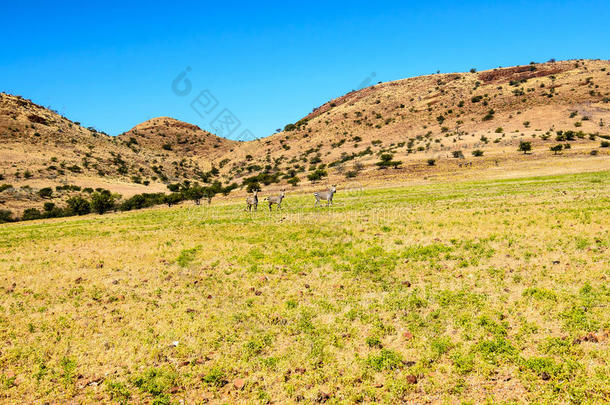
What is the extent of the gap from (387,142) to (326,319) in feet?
322

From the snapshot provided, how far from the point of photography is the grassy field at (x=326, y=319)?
7.29 metres

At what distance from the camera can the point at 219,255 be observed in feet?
56.2

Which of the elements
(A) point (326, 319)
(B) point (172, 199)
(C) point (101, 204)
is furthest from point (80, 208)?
(A) point (326, 319)

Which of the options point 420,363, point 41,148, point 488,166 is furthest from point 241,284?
point 41,148

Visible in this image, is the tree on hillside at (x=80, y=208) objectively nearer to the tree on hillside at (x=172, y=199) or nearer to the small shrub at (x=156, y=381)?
the tree on hillside at (x=172, y=199)

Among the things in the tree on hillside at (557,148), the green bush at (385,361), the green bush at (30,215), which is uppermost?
the tree on hillside at (557,148)

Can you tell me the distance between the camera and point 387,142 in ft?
336

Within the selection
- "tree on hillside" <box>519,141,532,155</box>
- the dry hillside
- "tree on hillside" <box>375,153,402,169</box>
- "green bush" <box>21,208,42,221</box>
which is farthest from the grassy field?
"tree on hillside" <box>519,141,532,155</box>

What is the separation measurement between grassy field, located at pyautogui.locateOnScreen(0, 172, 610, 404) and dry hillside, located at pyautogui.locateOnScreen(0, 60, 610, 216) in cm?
4678

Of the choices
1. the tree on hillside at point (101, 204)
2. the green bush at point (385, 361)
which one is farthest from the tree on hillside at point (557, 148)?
the tree on hillside at point (101, 204)

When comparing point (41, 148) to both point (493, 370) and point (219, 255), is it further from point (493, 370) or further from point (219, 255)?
point (493, 370)

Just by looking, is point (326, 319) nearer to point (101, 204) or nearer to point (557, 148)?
point (101, 204)

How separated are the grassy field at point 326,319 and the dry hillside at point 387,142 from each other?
4678 centimetres

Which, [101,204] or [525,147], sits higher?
[525,147]
